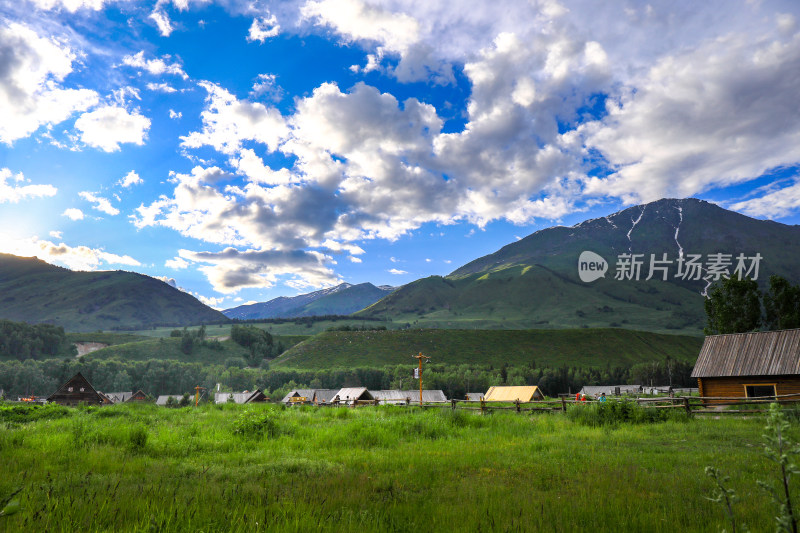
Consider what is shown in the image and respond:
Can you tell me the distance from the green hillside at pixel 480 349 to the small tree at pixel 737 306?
346ft

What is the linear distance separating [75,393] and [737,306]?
105127mm

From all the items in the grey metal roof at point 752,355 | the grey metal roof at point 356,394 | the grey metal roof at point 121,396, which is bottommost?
the grey metal roof at point 121,396

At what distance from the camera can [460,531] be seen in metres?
5.31

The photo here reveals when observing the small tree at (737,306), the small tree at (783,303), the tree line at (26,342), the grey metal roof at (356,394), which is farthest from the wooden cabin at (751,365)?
the tree line at (26,342)

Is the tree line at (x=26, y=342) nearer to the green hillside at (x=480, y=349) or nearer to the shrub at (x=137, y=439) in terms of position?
the green hillside at (x=480, y=349)

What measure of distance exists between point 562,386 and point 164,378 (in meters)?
126

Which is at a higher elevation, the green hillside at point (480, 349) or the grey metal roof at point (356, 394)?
the green hillside at point (480, 349)

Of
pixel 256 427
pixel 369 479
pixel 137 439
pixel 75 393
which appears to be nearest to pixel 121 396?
pixel 75 393

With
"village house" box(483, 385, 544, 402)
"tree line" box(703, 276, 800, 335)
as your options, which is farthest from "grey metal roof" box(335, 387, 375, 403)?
"tree line" box(703, 276, 800, 335)

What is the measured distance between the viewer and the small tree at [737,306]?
5206 centimetres

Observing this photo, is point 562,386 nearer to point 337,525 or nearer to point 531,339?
point 531,339

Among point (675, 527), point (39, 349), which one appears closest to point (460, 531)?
point (675, 527)

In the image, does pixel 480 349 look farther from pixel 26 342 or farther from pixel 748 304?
pixel 26 342

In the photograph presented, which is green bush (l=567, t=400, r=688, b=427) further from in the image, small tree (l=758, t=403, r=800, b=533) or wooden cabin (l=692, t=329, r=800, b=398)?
small tree (l=758, t=403, r=800, b=533)
